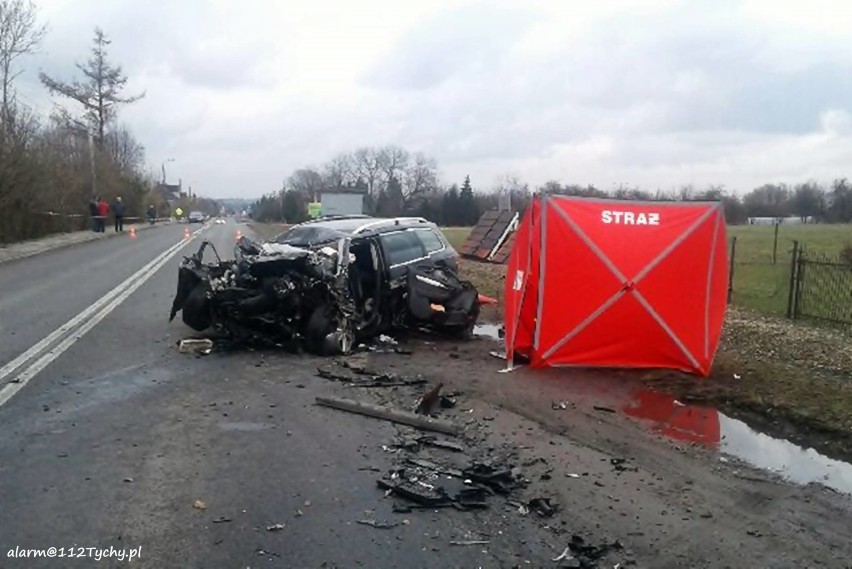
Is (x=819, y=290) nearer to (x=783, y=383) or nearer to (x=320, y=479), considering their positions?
(x=783, y=383)

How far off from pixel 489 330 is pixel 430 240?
5.47 feet

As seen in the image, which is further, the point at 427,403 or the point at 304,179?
the point at 304,179

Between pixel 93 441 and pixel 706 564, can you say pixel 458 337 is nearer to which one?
pixel 93 441

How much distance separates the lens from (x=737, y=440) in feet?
22.2

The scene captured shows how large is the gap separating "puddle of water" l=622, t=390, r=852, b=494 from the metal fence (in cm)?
664

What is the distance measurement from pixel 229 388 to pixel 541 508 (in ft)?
12.8

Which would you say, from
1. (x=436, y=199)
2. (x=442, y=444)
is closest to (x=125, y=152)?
(x=436, y=199)

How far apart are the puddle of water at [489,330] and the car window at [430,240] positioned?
137 cm

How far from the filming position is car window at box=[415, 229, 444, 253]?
12.0 meters

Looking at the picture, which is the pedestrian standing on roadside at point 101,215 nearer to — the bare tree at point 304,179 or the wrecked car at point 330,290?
the wrecked car at point 330,290

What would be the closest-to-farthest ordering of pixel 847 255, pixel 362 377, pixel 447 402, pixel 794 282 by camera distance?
pixel 447 402
pixel 362 377
pixel 794 282
pixel 847 255

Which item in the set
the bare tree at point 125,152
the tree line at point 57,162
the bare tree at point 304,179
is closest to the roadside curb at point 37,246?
the tree line at point 57,162

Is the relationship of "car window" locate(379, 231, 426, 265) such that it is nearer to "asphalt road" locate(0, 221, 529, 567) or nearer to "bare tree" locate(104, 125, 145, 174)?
"asphalt road" locate(0, 221, 529, 567)

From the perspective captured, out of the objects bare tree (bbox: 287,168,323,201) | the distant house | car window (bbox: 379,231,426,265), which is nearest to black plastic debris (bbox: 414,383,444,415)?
car window (bbox: 379,231,426,265)
